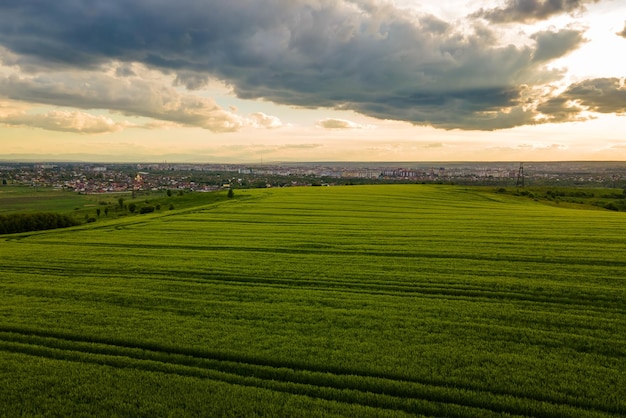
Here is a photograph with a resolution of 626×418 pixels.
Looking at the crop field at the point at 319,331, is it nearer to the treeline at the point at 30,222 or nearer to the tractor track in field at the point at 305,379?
the tractor track in field at the point at 305,379

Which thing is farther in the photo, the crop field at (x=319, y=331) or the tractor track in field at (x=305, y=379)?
the crop field at (x=319, y=331)

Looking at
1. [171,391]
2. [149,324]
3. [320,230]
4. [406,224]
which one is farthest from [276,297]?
[406,224]

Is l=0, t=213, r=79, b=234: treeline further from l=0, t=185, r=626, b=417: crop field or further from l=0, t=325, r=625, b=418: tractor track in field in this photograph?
l=0, t=325, r=625, b=418: tractor track in field

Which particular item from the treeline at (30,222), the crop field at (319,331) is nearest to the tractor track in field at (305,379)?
the crop field at (319,331)

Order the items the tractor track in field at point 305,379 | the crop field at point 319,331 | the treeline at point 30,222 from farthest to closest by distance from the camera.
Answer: the treeline at point 30,222
the crop field at point 319,331
the tractor track in field at point 305,379

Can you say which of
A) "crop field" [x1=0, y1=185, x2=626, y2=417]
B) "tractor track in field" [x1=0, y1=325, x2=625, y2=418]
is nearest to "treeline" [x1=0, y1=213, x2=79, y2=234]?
"crop field" [x1=0, y1=185, x2=626, y2=417]

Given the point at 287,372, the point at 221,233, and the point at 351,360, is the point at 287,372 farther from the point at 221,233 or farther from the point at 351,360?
the point at 221,233
